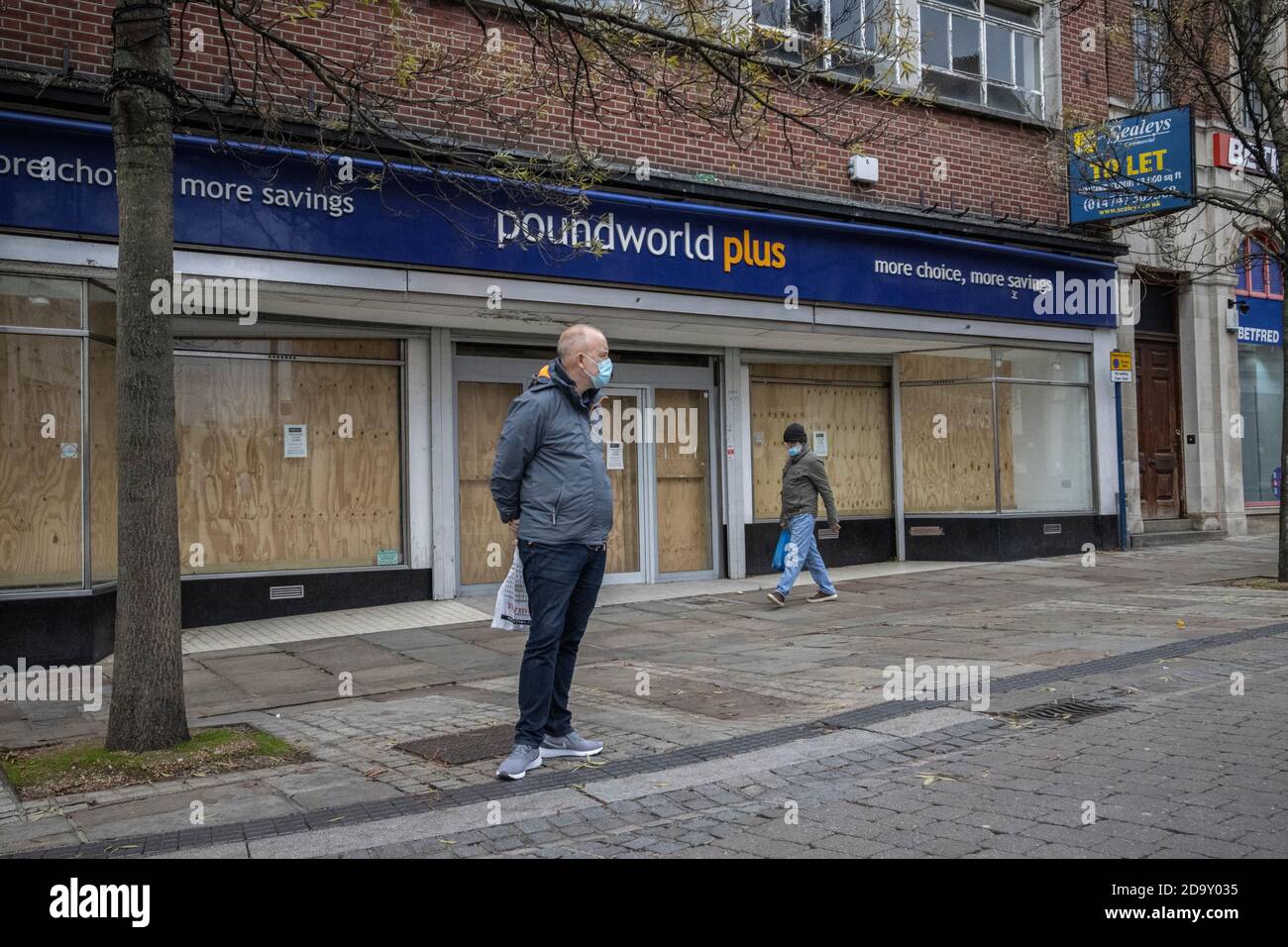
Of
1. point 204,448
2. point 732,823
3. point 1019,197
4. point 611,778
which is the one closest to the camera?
point 732,823

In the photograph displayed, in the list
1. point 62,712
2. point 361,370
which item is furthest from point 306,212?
point 62,712

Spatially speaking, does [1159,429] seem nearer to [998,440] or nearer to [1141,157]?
[998,440]

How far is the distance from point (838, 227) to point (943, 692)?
24.9 feet

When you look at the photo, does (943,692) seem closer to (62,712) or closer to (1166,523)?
(62,712)

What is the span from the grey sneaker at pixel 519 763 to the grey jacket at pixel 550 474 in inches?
38.9

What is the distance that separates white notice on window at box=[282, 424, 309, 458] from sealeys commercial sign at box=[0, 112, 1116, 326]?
1.95 meters

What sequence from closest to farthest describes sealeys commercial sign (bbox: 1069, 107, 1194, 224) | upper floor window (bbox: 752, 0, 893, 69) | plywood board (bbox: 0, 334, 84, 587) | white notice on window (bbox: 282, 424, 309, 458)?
plywood board (bbox: 0, 334, 84, 587) < white notice on window (bbox: 282, 424, 309, 458) < upper floor window (bbox: 752, 0, 893, 69) < sealeys commercial sign (bbox: 1069, 107, 1194, 224)

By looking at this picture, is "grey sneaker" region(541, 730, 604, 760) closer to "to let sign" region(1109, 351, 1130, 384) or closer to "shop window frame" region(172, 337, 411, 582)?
"shop window frame" region(172, 337, 411, 582)

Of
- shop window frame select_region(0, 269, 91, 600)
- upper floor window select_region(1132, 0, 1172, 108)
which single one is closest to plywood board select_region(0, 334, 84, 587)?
shop window frame select_region(0, 269, 91, 600)

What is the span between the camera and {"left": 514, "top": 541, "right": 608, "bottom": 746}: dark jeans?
5395 millimetres

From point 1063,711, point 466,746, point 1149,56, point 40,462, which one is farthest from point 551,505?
point 1149,56

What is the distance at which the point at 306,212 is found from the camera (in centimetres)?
990

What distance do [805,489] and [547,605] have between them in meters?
6.52

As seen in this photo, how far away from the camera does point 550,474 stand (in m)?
5.45
